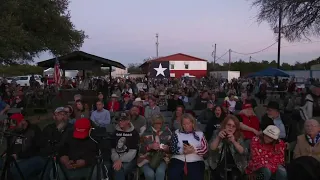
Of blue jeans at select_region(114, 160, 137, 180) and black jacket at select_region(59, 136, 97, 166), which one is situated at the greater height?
black jacket at select_region(59, 136, 97, 166)

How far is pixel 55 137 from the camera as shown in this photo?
622 cm

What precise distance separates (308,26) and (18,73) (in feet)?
202

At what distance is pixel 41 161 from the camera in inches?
239

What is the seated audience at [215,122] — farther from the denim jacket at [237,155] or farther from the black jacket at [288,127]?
the denim jacket at [237,155]

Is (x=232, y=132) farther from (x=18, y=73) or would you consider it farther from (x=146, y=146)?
(x=18, y=73)

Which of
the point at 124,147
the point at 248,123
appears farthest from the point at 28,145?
the point at 248,123

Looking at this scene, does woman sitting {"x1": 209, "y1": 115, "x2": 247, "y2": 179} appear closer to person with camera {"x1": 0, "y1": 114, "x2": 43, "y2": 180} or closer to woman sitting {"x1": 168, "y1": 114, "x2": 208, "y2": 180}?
woman sitting {"x1": 168, "y1": 114, "x2": 208, "y2": 180}

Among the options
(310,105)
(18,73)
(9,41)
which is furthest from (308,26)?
(18,73)

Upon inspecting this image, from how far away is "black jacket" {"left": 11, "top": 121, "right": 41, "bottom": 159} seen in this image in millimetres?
6090

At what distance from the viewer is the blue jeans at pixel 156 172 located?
570 centimetres

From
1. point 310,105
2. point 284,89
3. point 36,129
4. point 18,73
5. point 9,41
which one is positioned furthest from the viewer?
point 18,73

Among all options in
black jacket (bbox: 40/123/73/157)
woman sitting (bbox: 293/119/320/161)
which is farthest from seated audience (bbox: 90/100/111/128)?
woman sitting (bbox: 293/119/320/161)

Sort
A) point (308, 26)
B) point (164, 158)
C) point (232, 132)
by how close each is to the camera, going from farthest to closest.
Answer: point (308, 26)
point (164, 158)
point (232, 132)

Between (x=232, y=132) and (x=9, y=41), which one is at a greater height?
(x=9, y=41)
